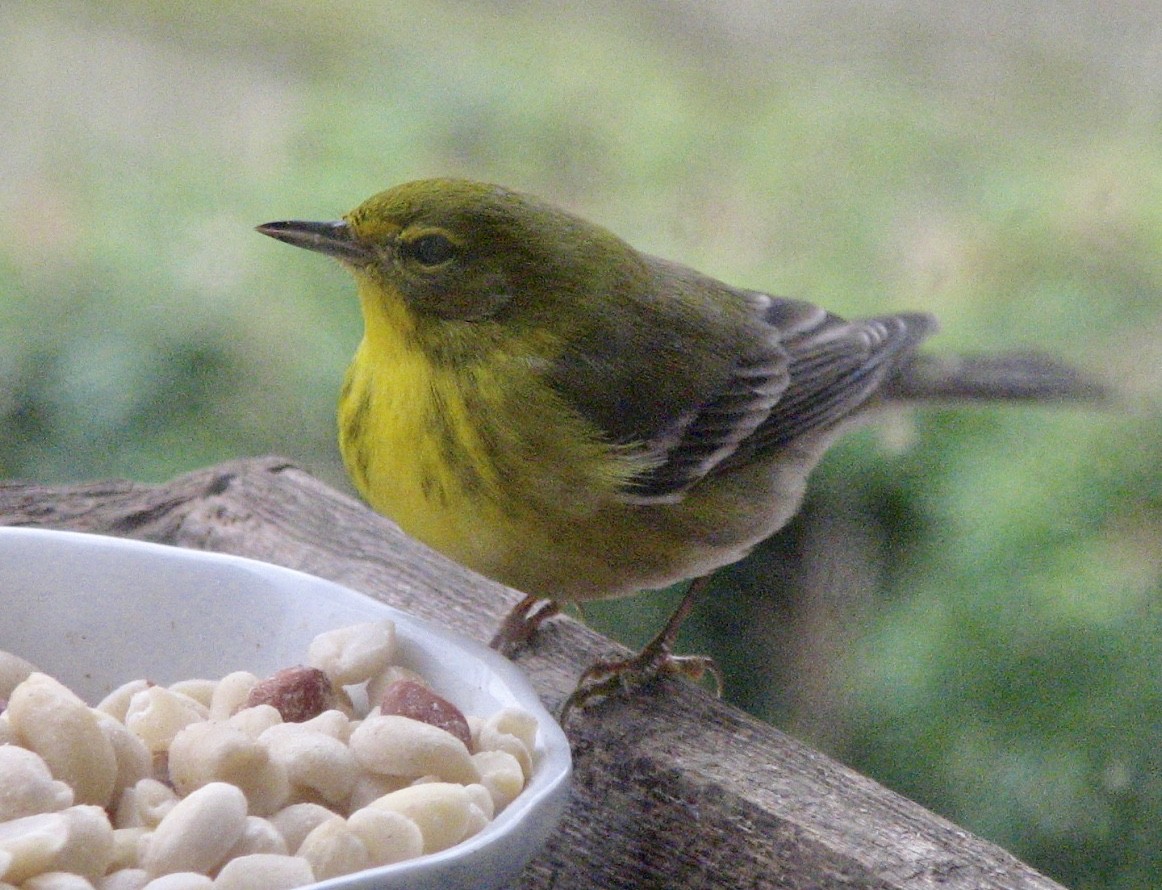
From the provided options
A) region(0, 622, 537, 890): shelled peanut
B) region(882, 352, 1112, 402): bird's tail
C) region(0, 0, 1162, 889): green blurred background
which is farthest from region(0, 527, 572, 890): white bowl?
region(882, 352, 1112, 402): bird's tail

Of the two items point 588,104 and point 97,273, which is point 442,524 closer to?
point 97,273

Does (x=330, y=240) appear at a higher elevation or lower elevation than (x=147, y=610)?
higher

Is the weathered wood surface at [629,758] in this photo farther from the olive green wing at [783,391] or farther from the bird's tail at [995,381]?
the bird's tail at [995,381]

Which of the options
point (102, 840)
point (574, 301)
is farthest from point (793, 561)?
point (102, 840)

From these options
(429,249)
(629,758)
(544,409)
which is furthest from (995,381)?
(629,758)

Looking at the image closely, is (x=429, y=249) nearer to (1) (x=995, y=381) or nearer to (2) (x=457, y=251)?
(2) (x=457, y=251)

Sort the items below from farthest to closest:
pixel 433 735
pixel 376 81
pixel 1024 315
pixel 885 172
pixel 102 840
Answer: pixel 376 81 < pixel 885 172 < pixel 1024 315 < pixel 433 735 < pixel 102 840
